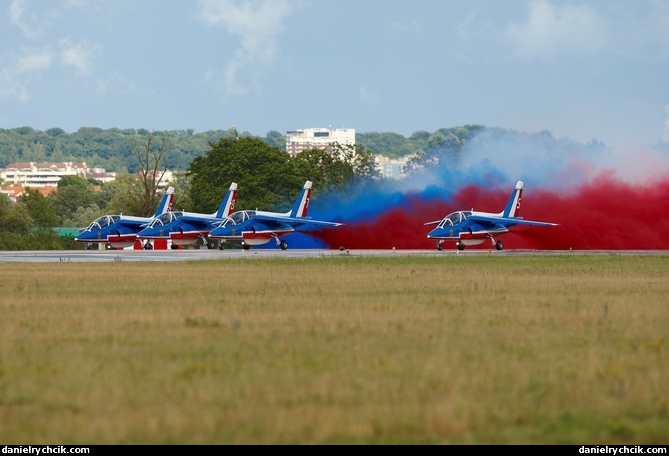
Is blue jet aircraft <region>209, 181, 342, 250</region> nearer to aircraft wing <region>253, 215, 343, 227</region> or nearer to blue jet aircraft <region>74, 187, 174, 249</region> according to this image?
aircraft wing <region>253, 215, 343, 227</region>

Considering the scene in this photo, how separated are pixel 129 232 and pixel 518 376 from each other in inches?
3083

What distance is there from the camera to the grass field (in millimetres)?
12672

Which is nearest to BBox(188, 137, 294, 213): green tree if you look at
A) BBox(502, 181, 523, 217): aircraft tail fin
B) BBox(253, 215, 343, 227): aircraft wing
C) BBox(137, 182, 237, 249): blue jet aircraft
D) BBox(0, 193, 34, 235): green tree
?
BBox(0, 193, 34, 235): green tree

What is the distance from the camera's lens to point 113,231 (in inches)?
3551

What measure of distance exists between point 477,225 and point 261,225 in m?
17.0

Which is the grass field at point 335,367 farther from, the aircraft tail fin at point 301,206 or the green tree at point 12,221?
the green tree at point 12,221

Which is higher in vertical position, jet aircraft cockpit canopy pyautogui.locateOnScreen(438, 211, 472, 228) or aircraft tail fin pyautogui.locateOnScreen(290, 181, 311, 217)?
aircraft tail fin pyautogui.locateOnScreen(290, 181, 311, 217)

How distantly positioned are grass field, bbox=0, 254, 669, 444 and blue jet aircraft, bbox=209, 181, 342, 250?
166ft

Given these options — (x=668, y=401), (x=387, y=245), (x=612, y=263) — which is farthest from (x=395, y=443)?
(x=387, y=245)

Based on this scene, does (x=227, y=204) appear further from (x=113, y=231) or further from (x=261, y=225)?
(x=113, y=231)

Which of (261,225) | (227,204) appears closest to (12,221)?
A: (227,204)

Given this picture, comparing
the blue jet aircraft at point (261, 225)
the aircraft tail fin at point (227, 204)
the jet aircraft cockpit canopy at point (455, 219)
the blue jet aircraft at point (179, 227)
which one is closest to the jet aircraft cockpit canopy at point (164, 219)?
the blue jet aircraft at point (179, 227)

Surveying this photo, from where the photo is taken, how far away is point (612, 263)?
52906mm

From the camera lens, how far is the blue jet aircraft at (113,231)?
293 feet
